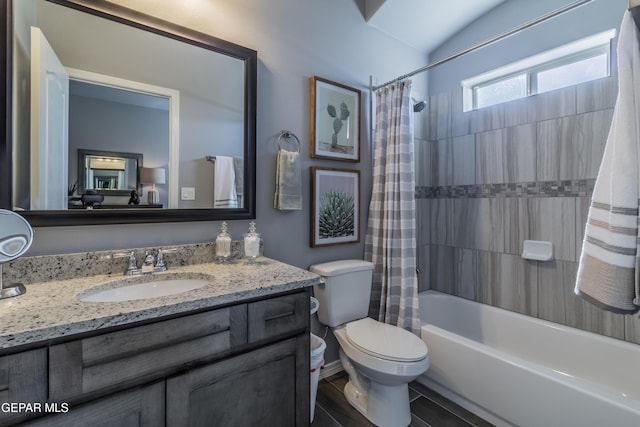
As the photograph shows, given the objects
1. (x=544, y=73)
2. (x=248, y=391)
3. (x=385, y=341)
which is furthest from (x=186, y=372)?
(x=544, y=73)

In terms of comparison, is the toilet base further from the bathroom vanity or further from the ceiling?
the ceiling

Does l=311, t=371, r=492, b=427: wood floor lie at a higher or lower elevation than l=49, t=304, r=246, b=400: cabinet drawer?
lower

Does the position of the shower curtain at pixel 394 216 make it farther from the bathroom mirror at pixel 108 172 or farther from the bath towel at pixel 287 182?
the bathroom mirror at pixel 108 172

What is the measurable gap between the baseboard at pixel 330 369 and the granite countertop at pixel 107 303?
1.06 meters

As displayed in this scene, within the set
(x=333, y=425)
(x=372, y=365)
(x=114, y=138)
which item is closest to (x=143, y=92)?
(x=114, y=138)

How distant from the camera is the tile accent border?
1.80 metres

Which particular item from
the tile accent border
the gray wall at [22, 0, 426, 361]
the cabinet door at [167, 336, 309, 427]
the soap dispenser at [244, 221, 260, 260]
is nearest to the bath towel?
the gray wall at [22, 0, 426, 361]

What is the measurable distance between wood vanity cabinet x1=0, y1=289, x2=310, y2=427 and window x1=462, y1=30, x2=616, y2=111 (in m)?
2.21

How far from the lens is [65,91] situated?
3.85 ft

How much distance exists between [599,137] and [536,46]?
764 mm

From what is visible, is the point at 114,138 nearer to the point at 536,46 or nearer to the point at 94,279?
the point at 94,279

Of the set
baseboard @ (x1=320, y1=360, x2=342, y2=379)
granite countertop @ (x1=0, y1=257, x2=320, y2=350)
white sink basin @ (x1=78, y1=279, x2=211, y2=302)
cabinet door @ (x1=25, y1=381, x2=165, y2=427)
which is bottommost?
baseboard @ (x1=320, y1=360, x2=342, y2=379)

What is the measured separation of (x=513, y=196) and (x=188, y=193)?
6.99ft

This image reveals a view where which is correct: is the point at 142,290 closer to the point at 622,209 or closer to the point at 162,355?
the point at 162,355
